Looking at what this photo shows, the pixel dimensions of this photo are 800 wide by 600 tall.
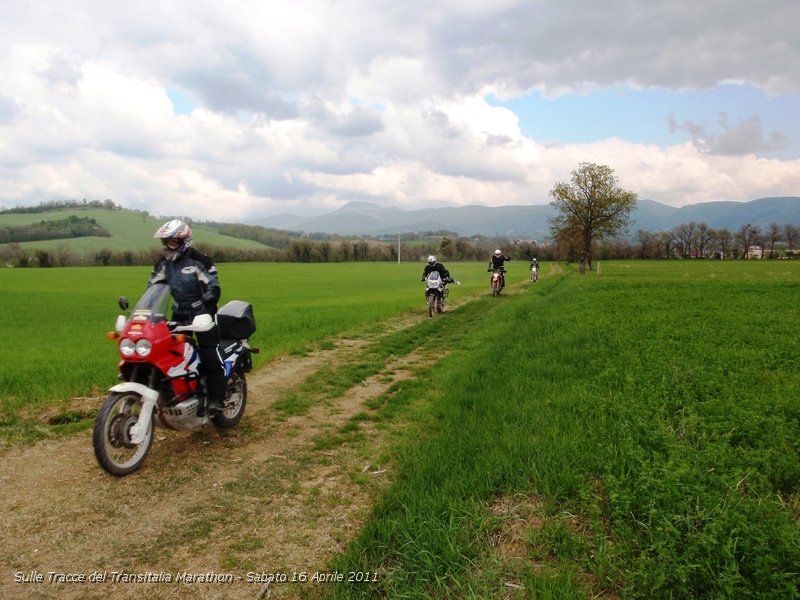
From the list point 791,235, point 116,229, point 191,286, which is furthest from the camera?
point 116,229

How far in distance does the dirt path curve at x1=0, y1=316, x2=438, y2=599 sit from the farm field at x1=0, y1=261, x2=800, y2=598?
0.06ft

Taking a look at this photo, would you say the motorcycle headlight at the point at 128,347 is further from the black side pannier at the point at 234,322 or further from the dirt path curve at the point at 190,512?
the black side pannier at the point at 234,322

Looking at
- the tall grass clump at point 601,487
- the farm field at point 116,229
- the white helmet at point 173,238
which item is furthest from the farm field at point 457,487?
the farm field at point 116,229

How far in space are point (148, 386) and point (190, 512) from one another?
56.2 inches

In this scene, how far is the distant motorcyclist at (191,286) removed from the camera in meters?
5.32

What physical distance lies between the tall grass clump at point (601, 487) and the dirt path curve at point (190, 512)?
0.52 meters

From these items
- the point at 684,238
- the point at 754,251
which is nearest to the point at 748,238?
the point at 754,251

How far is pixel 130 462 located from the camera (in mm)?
4629

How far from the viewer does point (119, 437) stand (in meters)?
4.56

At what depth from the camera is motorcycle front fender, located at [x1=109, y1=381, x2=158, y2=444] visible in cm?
458

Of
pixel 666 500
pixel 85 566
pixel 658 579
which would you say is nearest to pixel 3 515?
pixel 85 566

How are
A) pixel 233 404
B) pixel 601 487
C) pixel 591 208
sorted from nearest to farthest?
pixel 601 487, pixel 233 404, pixel 591 208

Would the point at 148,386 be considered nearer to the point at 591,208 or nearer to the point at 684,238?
the point at 591,208

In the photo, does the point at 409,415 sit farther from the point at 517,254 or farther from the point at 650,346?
the point at 517,254
